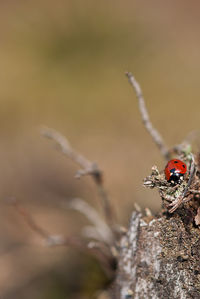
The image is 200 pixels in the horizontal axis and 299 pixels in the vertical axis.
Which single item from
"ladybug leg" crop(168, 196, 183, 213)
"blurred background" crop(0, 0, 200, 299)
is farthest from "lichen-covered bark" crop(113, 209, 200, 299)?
"blurred background" crop(0, 0, 200, 299)

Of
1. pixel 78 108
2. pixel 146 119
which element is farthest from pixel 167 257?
pixel 78 108

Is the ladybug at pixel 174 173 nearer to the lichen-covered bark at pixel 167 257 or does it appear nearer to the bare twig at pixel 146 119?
the lichen-covered bark at pixel 167 257

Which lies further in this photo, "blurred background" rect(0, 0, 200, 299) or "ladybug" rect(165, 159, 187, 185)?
"blurred background" rect(0, 0, 200, 299)

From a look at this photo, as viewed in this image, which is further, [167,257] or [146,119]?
[146,119]

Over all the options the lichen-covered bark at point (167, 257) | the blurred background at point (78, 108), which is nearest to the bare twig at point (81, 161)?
the blurred background at point (78, 108)

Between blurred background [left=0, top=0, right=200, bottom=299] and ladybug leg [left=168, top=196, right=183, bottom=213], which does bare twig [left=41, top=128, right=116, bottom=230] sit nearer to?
blurred background [left=0, top=0, right=200, bottom=299]

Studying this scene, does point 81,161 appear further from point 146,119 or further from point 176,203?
point 176,203
